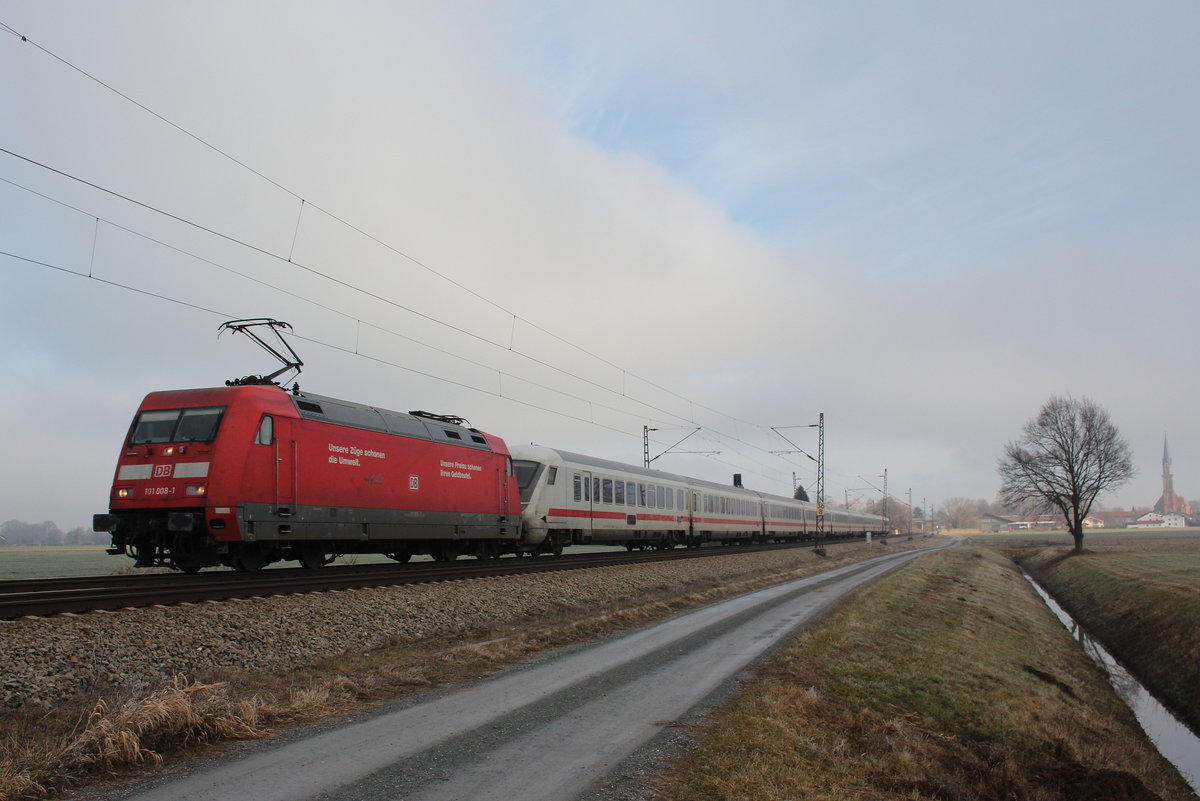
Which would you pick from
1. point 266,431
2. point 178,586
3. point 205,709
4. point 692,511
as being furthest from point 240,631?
point 692,511

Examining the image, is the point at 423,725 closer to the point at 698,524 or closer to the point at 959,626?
the point at 959,626

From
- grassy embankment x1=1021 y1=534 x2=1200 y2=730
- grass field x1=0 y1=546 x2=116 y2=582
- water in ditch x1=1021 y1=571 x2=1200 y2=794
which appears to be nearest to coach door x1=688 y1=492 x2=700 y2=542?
grassy embankment x1=1021 y1=534 x2=1200 y2=730

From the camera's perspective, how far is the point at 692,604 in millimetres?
21109

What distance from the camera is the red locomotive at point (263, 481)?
1617 centimetres

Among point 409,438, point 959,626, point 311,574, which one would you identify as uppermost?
point 409,438

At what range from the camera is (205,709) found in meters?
7.96

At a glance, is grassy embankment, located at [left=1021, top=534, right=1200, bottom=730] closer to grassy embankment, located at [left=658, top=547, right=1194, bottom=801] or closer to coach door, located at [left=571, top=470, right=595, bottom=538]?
grassy embankment, located at [left=658, top=547, right=1194, bottom=801]

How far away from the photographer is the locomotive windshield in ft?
54.2

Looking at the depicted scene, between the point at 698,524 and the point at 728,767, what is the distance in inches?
1490

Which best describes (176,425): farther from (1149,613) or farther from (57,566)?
(1149,613)

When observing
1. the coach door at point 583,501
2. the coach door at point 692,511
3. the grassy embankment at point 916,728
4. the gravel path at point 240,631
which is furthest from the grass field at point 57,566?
the coach door at point 692,511

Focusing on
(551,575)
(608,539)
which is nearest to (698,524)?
(608,539)

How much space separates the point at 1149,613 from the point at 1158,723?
405 inches

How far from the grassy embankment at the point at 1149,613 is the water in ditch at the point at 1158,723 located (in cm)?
28
